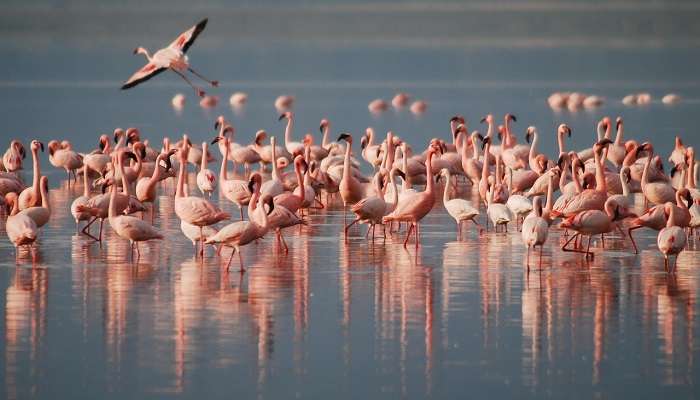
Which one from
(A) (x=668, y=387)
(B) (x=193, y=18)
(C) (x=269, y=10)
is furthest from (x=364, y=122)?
(C) (x=269, y=10)

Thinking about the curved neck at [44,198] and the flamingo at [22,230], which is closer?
the flamingo at [22,230]

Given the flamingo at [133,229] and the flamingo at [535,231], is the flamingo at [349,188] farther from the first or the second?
the flamingo at [535,231]

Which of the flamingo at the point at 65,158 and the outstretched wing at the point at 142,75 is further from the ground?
Result: the outstretched wing at the point at 142,75

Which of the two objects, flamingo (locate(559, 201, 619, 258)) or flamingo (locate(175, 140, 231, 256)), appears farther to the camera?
flamingo (locate(175, 140, 231, 256))

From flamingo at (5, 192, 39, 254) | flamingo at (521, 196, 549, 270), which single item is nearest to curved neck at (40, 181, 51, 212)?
flamingo at (5, 192, 39, 254)

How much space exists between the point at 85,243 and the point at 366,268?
2974 mm

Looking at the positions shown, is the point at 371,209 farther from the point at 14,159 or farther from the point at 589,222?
the point at 14,159

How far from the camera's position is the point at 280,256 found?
44.7ft

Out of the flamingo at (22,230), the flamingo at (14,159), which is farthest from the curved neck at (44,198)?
the flamingo at (14,159)

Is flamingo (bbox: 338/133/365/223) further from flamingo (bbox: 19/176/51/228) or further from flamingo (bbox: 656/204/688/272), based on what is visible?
flamingo (bbox: 656/204/688/272)

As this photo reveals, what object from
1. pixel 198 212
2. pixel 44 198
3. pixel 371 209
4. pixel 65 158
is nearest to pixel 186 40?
pixel 65 158

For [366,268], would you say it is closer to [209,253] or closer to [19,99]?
[209,253]

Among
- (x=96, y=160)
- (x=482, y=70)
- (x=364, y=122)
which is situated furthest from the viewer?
(x=482, y=70)

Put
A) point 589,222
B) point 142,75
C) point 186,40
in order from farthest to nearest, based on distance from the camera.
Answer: point 186,40 → point 142,75 → point 589,222
